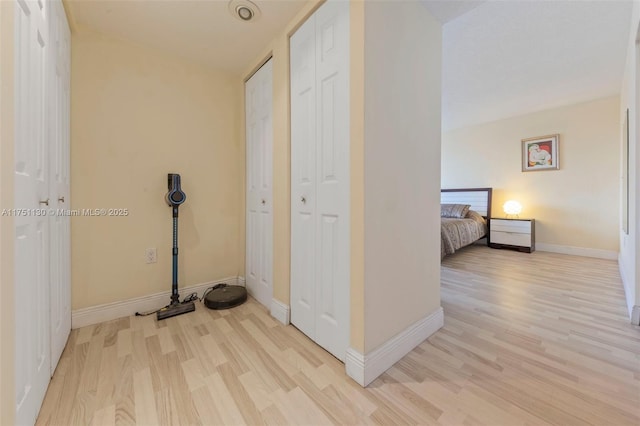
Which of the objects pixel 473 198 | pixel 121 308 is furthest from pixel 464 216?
pixel 121 308

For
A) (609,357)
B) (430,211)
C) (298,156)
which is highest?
(298,156)

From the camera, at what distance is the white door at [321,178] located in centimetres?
130

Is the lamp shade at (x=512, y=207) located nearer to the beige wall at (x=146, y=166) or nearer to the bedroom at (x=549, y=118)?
the bedroom at (x=549, y=118)

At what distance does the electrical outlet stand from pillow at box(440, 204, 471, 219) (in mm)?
4292

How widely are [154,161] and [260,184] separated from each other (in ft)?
2.85

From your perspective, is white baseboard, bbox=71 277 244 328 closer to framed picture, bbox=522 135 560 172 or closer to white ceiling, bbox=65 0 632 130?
white ceiling, bbox=65 0 632 130

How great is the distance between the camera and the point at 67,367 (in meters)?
1.30

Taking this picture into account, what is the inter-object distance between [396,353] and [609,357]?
46.9 inches

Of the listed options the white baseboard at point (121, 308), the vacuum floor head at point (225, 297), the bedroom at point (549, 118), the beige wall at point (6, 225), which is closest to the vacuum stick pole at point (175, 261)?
the white baseboard at point (121, 308)

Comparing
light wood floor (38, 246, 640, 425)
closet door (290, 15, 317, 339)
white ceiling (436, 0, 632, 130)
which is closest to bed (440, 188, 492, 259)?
light wood floor (38, 246, 640, 425)

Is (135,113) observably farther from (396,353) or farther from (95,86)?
(396,353)

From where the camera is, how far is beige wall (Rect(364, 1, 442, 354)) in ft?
3.98

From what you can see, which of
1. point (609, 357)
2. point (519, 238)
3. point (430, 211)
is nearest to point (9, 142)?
point (430, 211)

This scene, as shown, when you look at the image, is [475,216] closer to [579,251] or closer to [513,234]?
[513,234]
